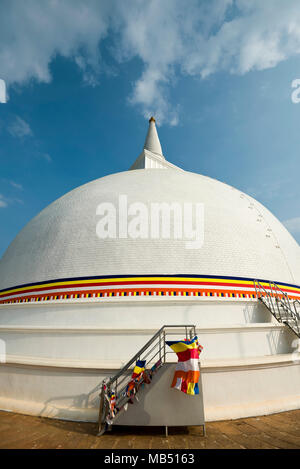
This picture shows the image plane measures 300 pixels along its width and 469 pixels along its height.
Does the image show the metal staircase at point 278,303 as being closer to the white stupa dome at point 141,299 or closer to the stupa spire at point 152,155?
the white stupa dome at point 141,299

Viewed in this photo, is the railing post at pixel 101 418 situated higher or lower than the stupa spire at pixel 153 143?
lower

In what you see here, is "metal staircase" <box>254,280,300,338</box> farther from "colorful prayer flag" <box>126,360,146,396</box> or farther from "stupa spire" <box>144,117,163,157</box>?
"stupa spire" <box>144,117,163,157</box>

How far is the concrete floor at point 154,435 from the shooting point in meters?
3.92

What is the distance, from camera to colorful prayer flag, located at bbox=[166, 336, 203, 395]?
14.2ft

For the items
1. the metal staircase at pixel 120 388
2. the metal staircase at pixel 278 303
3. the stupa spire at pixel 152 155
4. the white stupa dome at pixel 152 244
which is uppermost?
the stupa spire at pixel 152 155

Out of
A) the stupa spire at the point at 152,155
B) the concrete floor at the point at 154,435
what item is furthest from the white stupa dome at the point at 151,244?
the stupa spire at the point at 152,155

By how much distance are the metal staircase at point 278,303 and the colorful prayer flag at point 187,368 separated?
135 inches

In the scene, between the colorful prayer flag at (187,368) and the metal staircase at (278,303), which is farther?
the metal staircase at (278,303)

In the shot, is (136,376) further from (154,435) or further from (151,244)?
(151,244)

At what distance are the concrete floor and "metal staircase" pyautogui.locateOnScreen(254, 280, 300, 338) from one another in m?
2.23

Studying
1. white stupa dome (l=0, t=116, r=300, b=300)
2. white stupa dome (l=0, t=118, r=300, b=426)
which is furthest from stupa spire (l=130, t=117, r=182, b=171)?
white stupa dome (l=0, t=118, r=300, b=426)

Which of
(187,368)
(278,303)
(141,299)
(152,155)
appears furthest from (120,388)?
(152,155)

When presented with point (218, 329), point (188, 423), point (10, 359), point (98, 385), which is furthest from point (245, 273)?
point (10, 359)
